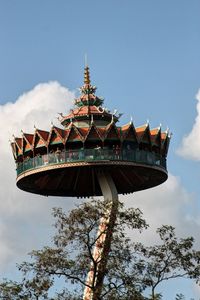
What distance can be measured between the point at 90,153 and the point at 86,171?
410 cm

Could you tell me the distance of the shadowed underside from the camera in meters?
59.4

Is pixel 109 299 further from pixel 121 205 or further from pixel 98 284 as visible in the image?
pixel 121 205

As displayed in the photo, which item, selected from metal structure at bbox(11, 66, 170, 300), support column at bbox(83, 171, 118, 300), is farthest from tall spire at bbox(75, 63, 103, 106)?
support column at bbox(83, 171, 118, 300)

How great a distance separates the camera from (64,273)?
1479 inches

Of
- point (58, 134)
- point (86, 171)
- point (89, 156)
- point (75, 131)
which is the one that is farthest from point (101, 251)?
point (86, 171)

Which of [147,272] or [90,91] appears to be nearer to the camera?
[147,272]

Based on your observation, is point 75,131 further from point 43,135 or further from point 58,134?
point 43,135

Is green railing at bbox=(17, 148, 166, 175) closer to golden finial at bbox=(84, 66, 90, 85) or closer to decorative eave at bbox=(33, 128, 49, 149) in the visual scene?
decorative eave at bbox=(33, 128, 49, 149)

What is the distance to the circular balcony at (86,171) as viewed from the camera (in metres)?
58.5

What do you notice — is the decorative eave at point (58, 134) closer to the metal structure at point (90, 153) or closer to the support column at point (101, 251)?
the metal structure at point (90, 153)

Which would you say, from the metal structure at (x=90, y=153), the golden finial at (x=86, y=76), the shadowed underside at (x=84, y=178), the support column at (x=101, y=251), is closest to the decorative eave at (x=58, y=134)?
the metal structure at (x=90, y=153)

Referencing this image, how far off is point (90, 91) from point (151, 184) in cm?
1051

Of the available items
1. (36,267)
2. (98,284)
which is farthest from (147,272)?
(36,267)

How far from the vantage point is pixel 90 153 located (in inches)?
2297
